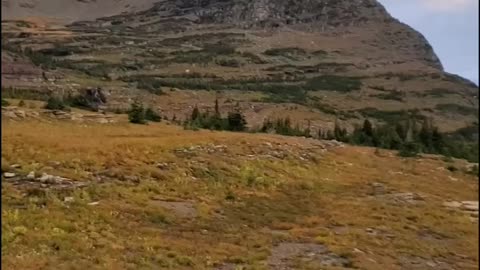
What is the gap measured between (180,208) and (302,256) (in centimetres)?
780

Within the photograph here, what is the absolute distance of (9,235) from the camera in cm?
1861

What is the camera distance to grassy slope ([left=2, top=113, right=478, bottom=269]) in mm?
19125

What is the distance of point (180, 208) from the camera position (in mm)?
27703

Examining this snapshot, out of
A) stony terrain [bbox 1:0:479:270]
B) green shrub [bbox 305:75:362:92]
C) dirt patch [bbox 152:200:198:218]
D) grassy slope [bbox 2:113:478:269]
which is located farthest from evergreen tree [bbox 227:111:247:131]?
green shrub [bbox 305:75:362:92]

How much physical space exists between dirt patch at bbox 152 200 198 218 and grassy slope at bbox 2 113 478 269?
0.32m

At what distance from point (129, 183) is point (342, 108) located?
118 meters

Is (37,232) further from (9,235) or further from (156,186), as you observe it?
(156,186)

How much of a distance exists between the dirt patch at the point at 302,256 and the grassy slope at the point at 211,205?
1.11 feet

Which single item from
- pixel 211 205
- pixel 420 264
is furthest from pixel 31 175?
pixel 420 264

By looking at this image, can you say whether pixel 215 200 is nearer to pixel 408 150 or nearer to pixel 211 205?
pixel 211 205

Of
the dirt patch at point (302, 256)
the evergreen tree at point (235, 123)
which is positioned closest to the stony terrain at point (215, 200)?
the dirt patch at point (302, 256)

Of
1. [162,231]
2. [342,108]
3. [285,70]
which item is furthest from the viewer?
[285,70]

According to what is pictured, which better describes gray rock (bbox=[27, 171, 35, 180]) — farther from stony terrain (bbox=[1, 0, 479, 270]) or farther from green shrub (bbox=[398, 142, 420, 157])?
green shrub (bbox=[398, 142, 420, 157])

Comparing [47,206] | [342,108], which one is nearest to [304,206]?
[47,206]
